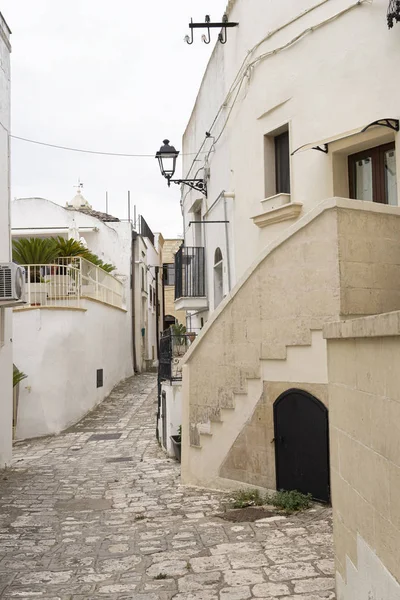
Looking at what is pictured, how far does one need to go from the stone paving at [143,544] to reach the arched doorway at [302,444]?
1.19 feet

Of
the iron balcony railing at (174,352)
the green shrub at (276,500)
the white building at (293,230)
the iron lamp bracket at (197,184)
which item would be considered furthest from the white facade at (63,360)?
the green shrub at (276,500)

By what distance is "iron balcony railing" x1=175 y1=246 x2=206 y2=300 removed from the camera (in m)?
15.2

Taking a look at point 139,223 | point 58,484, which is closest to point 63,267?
point 58,484

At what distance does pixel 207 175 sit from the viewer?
14492mm

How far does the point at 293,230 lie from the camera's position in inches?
307

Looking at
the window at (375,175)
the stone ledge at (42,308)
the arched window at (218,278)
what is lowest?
the stone ledge at (42,308)

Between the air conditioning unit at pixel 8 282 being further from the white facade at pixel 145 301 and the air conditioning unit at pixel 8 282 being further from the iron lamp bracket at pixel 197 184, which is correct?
the white facade at pixel 145 301

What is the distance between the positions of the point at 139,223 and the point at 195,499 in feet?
86.9

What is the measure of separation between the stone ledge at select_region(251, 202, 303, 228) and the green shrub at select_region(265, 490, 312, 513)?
13.4 feet

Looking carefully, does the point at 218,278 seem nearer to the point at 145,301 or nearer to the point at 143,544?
the point at 143,544

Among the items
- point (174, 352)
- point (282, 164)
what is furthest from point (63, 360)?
point (282, 164)

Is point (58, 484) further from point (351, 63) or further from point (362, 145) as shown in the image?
point (351, 63)

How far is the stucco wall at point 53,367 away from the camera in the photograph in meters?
16.7

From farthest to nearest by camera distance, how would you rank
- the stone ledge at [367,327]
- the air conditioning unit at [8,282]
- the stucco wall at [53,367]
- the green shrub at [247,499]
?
the stucco wall at [53,367], the air conditioning unit at [8,282], the green shrub at [247,499], the stone ledge at [367,327]
